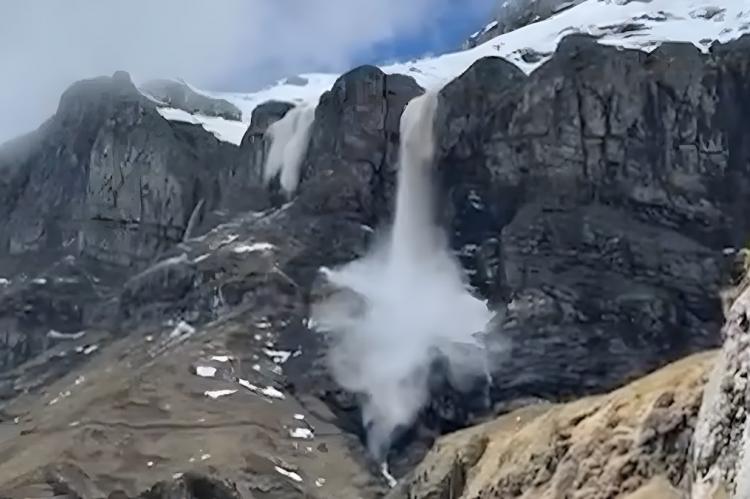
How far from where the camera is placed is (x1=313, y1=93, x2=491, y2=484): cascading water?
465 ft

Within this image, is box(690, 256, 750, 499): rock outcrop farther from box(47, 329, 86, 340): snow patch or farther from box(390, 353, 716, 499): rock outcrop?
box(47, 329, 86, 340): snow patch

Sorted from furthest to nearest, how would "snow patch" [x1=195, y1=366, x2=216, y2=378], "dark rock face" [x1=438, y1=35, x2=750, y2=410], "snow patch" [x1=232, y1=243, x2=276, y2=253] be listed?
1. "snow patch" [x1=232, y1=243, x2=276, y2=253]
2. "snow patch" [x1=195, y1=366, x2=216, y2=378]
3. "dark rock face" [x1=438, y1=35, x2=750, y2=410]

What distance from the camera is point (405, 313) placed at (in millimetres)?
159625

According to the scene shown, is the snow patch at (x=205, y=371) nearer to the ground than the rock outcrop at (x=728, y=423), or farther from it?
nearer to the ground

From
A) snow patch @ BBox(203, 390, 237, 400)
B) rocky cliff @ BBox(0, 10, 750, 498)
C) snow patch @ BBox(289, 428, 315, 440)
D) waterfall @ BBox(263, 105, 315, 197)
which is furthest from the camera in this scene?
waterfall @ BBox(263, 105, 315, 197)

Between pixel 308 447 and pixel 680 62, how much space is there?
251ft

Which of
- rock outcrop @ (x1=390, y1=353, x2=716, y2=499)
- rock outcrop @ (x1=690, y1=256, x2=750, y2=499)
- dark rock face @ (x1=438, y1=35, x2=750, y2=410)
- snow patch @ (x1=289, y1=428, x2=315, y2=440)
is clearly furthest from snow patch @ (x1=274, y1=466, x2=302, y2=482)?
rock outcrop @ (x1=690, y1=256, x2=750, y2=499)

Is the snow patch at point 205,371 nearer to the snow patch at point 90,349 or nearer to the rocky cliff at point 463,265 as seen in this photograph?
the rocky cliff at point 463,265

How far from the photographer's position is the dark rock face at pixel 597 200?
140 m

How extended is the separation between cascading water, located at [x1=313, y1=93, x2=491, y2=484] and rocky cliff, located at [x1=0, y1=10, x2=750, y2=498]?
2.31 meters

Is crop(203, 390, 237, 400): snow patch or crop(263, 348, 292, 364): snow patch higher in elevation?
crop(263, 348, 292, 364): snow patch

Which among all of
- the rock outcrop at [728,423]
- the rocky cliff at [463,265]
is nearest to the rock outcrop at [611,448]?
the rock outcrop at [728,423]

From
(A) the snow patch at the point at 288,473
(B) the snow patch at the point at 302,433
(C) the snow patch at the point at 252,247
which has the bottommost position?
(A) the snow patch at the point at 288,473

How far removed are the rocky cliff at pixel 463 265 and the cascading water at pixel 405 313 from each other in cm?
231
